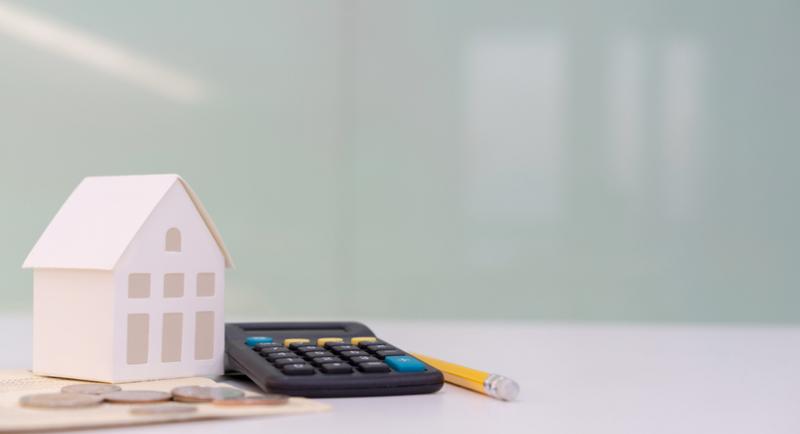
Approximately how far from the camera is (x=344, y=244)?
117 inches

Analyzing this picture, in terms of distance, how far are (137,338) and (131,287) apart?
33mm

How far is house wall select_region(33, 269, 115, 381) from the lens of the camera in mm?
634

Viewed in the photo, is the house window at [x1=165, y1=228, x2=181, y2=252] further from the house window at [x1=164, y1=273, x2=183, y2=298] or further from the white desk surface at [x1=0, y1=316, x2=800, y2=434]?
the white desk surface at [x1=0, y1=316, x2=800, y2=434]

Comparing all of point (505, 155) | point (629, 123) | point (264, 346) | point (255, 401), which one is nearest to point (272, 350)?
point (264, 346)

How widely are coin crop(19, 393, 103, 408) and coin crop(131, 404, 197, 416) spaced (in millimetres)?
28

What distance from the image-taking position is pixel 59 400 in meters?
0.53

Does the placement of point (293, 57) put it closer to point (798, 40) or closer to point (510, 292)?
point (510, 292)

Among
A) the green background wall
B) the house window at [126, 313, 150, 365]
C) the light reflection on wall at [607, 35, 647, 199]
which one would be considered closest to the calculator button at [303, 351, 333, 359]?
the house window at [126, 313, 150, 365]

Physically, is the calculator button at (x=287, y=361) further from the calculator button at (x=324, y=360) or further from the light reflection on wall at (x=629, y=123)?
the light reflection on wall at (x=629, y=123)

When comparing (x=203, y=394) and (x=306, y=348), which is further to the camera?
(x=306, y=348)

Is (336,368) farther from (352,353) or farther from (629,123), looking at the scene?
(629,123)

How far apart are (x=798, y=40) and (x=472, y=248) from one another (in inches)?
44.2

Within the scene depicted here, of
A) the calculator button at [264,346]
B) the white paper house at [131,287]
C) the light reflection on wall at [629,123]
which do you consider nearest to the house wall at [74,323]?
the white paper house at [131,287]

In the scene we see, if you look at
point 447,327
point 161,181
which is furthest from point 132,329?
point 447,327
